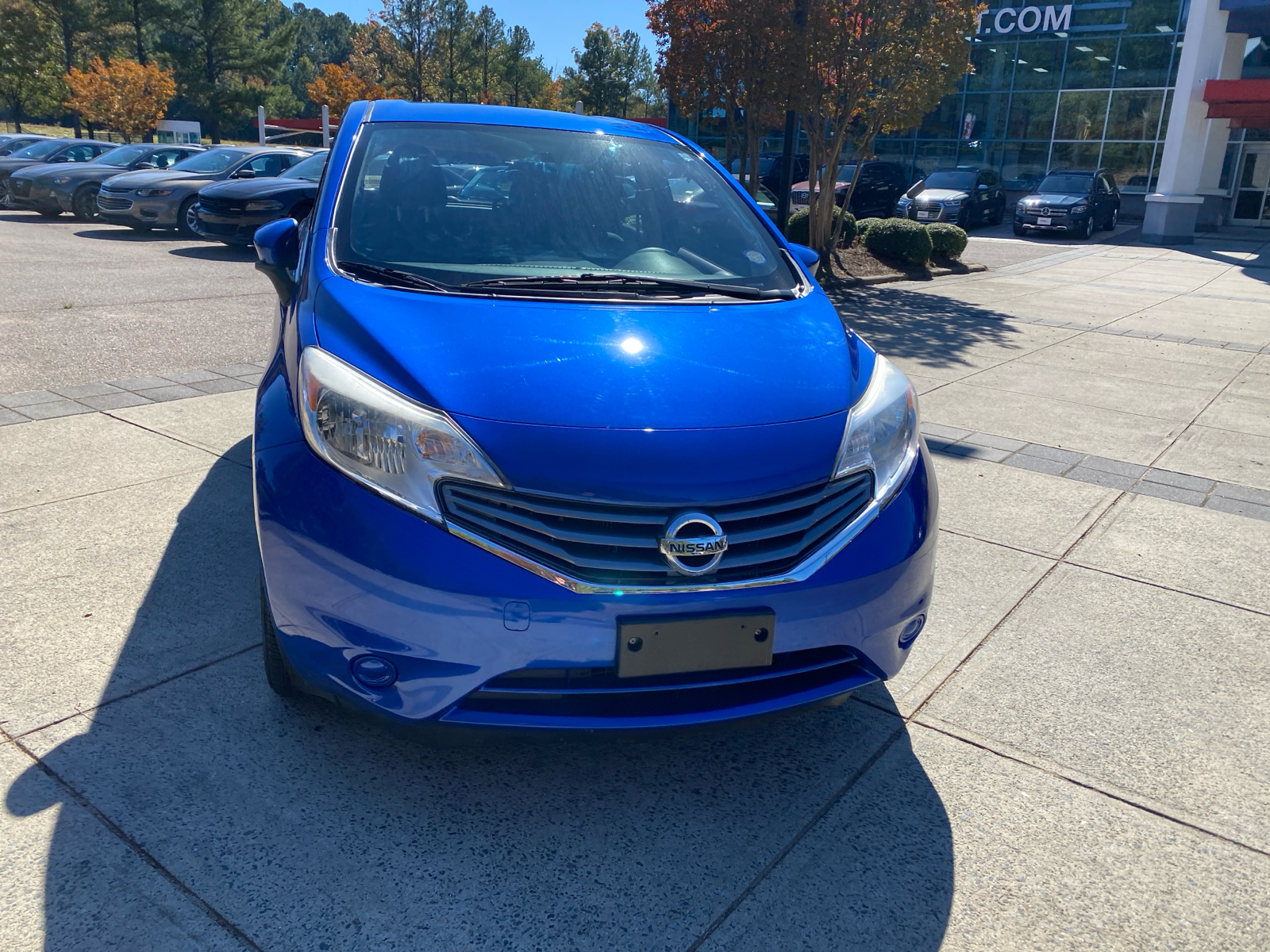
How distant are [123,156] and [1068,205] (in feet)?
68.5

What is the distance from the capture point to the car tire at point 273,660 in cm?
271

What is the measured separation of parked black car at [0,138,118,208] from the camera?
1945 centimetres

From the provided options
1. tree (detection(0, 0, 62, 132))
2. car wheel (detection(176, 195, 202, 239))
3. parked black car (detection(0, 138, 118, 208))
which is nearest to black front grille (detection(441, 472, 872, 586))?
car wheel (detection(176, 195, 202, 239))

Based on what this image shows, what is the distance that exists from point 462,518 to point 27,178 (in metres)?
19.4

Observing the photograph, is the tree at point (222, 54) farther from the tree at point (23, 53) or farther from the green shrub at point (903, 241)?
Result: the green shrub at point (903, 241)

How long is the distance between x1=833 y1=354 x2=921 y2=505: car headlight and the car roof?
169 centimetres

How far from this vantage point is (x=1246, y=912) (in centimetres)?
233

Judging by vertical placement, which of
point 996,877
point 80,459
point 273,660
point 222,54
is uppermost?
point 222,54

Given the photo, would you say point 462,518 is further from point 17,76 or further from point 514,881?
point 17,76

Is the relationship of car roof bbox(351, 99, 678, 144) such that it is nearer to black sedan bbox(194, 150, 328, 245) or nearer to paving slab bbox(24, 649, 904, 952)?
paving slab bbox(24, 649, 904, 952)

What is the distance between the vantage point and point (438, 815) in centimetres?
251

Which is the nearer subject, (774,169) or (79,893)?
(79,893)

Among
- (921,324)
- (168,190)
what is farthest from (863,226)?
(168,190)

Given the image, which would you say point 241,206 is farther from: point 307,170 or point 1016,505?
point 1016,505
